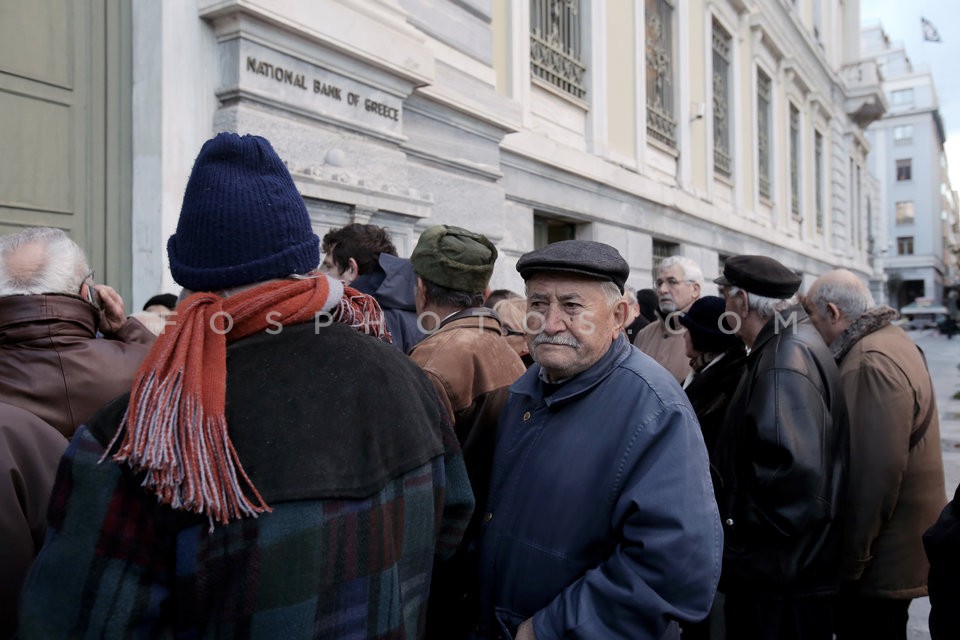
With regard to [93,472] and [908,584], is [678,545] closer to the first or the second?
[93,472]

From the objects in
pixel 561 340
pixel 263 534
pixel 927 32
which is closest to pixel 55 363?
pixel 263 534

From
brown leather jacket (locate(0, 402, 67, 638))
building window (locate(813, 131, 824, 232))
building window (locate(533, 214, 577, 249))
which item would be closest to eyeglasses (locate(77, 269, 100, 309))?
brown leather jacket (locate(0, 402, 67, 638))

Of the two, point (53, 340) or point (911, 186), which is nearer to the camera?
point (53, 340)

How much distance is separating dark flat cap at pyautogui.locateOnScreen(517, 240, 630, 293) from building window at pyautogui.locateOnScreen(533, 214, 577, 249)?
19.0 feet

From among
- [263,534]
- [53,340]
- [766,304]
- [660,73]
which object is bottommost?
[263,534]

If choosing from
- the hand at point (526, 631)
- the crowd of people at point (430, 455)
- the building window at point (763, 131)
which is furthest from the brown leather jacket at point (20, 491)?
the building window at point (763, 131)

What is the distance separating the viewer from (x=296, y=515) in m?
1.15

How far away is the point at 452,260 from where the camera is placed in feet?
7.95

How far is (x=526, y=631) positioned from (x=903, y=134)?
70460mm

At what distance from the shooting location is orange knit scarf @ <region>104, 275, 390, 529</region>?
3.54 feet

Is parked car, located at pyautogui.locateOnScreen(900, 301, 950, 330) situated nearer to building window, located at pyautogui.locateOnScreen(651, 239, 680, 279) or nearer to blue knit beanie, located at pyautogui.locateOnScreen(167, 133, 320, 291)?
building window, located at pyautogui.locateOnScreen(651, 239, 680, 279)

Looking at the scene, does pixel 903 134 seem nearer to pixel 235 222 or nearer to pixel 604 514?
pixel 604 514

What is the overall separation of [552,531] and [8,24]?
3796 mm

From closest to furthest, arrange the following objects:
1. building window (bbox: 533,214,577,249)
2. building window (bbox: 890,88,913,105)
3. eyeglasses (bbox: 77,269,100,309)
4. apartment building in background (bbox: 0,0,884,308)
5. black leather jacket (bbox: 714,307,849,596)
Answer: eyeglasses (bbox: 77,269,100,309) → black leather jacket (bbox: 714,307,849,596) → apartment building in background (bbox: 0,0,884,308) → building window (bbox: 533,214,577,249) → building window (bbox: 890,88,913,105)
